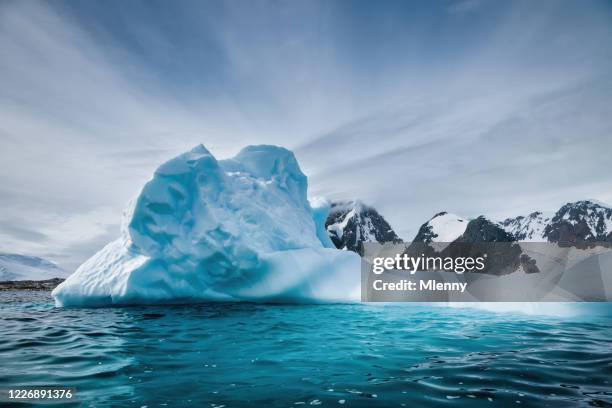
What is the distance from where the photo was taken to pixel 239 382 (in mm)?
4676

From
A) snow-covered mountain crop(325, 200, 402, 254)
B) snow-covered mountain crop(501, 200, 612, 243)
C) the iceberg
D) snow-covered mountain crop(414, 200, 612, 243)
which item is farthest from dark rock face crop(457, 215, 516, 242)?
snow-covered mountain crop(501, 200, 612, 243)

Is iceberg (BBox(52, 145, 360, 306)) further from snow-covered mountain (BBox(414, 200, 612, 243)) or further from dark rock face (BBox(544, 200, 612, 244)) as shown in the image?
dark rock face (BBox(544, 200, 612, 244))

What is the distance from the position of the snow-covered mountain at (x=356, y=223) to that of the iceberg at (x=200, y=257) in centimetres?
6293

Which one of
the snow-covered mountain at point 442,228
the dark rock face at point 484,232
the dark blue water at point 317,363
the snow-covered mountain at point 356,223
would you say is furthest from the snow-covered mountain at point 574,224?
the dark blue water at point 317,363

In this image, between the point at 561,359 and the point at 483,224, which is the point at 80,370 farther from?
the point at 483,224

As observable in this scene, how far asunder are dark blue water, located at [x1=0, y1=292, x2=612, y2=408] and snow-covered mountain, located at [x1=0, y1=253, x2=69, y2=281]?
98.1m

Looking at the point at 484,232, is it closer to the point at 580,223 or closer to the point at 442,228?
the point at 442,228

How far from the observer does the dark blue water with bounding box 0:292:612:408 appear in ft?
13.4

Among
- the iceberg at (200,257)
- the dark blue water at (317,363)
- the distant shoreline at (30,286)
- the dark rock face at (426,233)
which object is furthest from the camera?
the dark rock face at (426,233)

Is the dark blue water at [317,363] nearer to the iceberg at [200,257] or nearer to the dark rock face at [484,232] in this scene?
the iceberg at [200,257]

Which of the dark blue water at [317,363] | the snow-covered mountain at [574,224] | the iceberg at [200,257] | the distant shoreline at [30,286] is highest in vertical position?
the snow-covered mountain at [574,224]

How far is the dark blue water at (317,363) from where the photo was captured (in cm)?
409

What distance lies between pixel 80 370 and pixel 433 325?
7.80 metres

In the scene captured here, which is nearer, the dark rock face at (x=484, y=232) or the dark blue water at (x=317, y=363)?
the dark blue water at (x=317, y=363)
